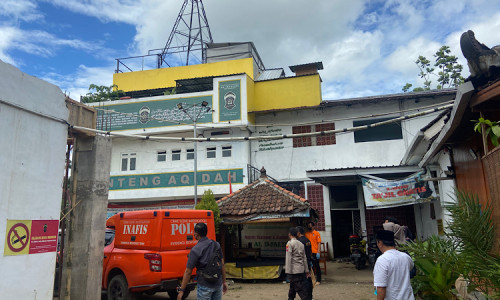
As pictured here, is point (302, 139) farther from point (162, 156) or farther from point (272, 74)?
point (162, 156)

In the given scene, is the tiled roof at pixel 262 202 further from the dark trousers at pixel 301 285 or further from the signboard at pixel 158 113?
the signboard at pixel 158 113

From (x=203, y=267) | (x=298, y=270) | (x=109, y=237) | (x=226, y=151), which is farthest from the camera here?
(x=226, y=151)

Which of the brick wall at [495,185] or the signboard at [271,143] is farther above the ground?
the signboard at [271,143]

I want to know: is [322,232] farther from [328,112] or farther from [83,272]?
[83,272]

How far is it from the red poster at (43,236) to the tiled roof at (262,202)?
6165mm

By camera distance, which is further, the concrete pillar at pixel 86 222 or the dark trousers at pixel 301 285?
the concrete pillar at pixel 86 222

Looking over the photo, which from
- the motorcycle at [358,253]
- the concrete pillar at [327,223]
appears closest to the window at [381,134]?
the concrete pillar at [327,223]

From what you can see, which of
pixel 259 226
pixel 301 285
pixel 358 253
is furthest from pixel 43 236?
pixel 358 253

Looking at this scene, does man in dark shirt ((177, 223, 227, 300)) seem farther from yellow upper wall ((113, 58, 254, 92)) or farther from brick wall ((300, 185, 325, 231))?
yellow upper wall ((113, 58, 254, 92))

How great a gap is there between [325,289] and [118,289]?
18.5 ft

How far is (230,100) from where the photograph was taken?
20688 millimetres

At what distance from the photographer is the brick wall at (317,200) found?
1848 centimetres

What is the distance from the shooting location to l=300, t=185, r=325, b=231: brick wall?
18484mm

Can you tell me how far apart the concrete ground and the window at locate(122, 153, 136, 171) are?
13.0 meters
